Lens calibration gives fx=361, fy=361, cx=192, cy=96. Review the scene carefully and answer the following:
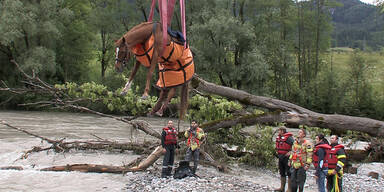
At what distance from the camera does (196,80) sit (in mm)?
10023

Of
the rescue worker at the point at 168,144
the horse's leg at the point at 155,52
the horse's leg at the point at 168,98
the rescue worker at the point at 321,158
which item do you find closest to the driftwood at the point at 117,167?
the rescue worker at the point at 168,144

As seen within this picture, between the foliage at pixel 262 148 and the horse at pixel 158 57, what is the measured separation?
21.9 ft

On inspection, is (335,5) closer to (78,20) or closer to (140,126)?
(78,20)

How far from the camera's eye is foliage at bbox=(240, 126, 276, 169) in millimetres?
11047

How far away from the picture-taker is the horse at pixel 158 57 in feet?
12.5

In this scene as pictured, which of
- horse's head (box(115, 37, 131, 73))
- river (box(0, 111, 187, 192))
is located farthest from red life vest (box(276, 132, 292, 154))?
horse's head (box(115, 37, 131, 73))

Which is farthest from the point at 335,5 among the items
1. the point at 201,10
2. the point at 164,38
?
the point at 164,38

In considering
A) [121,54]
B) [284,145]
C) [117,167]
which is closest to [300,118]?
[284,145]

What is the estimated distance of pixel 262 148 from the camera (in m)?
11.2

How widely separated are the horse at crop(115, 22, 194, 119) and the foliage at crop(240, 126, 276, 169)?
669 centimetres

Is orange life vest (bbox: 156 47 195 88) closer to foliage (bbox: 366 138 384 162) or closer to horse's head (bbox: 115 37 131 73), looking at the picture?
horse's head (bbox: 115 37 131 73)

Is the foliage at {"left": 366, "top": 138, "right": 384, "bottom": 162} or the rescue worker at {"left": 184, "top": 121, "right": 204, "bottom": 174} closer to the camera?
the rescue worker at {"left": 184, "top": 121, "right": 204, "bottom": 174}

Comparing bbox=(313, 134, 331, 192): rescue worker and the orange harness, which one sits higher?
the orange harness

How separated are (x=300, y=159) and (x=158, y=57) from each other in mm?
5035
